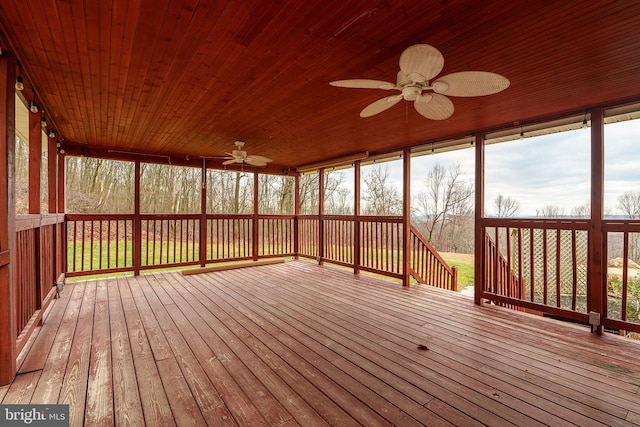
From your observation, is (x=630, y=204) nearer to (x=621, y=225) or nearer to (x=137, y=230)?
(x=621, y=225)

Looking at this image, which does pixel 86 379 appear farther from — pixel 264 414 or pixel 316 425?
pixel 316 425

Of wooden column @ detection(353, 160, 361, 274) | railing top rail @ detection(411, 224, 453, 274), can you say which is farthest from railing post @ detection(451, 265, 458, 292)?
wooden column @ detection(353, 160, 361, 274)

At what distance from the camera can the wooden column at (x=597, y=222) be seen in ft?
9.61

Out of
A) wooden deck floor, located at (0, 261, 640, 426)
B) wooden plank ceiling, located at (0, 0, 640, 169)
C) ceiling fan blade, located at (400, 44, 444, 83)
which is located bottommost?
wooden deck floor, located at (0, 261, 640, 426)

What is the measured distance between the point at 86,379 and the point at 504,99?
4489mm

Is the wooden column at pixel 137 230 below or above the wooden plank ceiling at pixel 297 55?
below

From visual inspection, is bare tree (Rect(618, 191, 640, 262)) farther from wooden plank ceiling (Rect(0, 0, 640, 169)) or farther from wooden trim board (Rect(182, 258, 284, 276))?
wooden trim board (Rect(182, 258, 284, 276))

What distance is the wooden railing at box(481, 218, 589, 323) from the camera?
3.17 metres

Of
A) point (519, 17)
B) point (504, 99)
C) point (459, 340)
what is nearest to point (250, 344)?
point (459, 340)

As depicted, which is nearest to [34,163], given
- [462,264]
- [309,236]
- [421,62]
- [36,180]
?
[36,180]

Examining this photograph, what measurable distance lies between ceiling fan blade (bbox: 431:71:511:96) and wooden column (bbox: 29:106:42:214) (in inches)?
156

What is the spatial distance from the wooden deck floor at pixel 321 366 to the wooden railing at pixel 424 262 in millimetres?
1415

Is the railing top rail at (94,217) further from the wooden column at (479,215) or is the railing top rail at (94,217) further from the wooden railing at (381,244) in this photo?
the wooden column at (479,215)

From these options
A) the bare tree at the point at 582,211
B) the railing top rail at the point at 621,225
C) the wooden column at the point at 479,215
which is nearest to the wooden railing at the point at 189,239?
the wooden column at the point at 479,215
